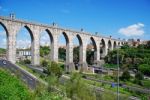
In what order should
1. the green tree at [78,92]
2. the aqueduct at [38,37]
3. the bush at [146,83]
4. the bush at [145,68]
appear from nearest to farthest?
the green tree at [78,92] < the aqueduct at [38,37] < the bush at [146,83] < the bush at [145,68]

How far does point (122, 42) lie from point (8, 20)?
64.1 metres

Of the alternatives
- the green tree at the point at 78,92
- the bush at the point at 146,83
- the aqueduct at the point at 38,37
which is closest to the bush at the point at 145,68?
the bush at the point at 146,83

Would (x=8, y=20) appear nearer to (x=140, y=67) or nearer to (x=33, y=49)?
(x=33, y=49)

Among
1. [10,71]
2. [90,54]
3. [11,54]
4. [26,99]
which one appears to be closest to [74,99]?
[26,99]

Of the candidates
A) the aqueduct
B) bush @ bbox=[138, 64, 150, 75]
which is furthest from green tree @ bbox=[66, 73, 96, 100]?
bush @ bbox=[138, 64, 150, 75]

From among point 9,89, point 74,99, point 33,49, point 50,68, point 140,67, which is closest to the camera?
point 9,89

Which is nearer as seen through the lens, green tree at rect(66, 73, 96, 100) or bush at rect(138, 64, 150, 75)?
Answer: green tree at rect(66, 73, 96, 100)

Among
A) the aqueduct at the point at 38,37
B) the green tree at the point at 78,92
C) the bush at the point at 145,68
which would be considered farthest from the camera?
the bush at the point at 145,68

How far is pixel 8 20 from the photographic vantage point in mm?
51781

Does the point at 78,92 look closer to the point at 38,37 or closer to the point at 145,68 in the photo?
the point at 38,37

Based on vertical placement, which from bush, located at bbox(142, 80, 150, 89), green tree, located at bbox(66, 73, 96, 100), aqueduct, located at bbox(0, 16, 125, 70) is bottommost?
bush, located at bbox(142, 80, 150, 89)

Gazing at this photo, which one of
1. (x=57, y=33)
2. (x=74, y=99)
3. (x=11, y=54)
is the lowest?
(x=74, y=99)

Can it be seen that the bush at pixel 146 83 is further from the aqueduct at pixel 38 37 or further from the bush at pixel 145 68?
the aqueduct at pixel 38 37

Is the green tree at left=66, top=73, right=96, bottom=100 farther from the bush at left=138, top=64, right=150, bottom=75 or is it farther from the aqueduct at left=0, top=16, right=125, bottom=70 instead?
the bush at left=138, top=64, right=150, bottom=75
